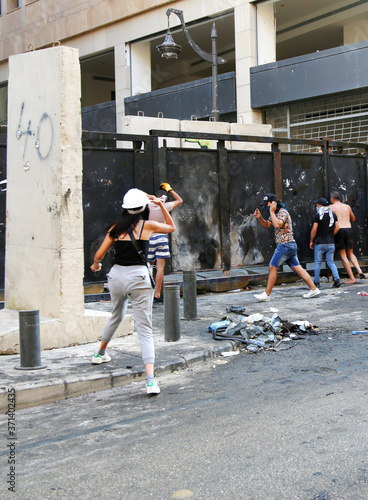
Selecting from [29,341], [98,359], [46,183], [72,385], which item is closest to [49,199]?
[46,183]

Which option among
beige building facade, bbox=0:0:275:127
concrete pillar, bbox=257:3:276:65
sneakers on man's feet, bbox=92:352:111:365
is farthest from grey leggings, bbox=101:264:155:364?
concrete pillar, bbox=257:3:276:65

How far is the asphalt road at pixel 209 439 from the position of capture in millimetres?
3775

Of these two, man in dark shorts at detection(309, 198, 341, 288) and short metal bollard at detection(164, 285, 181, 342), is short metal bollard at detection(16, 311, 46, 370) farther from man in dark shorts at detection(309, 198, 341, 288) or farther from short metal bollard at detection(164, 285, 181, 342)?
man in dark shorts at detection(309, 198, 341, 288)

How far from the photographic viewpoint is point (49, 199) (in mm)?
7957

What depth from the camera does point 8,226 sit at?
8.55m

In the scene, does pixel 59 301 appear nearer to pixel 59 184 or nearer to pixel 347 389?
pixel 59 184

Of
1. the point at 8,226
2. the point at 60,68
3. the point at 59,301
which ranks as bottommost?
the point at 59,301

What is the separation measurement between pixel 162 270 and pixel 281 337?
3325 mm

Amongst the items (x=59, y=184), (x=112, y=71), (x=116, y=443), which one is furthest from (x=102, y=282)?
(x=112, y=71)

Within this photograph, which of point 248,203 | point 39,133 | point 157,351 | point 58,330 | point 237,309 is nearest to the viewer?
point 157,351

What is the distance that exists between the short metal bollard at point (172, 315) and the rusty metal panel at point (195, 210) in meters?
4.38

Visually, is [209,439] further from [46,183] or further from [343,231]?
[343,231]

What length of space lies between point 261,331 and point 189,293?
154 centimetres

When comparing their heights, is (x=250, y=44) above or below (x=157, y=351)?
above
